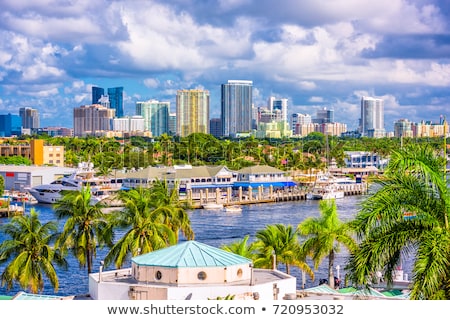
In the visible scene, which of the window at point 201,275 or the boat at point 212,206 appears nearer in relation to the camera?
the window at point 201,275

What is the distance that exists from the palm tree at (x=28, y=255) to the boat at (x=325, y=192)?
46301 millimetres

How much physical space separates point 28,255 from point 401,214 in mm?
11877

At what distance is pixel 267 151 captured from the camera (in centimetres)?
10288

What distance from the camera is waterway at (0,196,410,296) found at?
82.0ft

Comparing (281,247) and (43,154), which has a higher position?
(43,154)

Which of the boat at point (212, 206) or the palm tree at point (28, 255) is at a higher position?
the palm tree at point (28, 255)

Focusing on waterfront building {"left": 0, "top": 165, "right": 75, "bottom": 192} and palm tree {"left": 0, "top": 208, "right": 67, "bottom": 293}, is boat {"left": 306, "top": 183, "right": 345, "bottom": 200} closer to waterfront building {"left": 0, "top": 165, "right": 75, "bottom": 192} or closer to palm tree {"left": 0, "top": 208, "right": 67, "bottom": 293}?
waterfront building {"left": 0, "top": 165, "right": 75, "bottom": 192}

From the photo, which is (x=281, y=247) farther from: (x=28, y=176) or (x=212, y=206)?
(x=28, y=176)

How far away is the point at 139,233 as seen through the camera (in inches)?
689

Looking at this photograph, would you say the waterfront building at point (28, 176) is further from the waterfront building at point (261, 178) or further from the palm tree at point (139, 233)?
the palm tree at point (139, 233)

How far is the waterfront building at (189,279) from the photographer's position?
1089cm

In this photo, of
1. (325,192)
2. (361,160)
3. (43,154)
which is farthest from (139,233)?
(361,160)

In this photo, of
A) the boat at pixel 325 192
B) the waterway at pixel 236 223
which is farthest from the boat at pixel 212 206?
the boat at pixel 325 192
